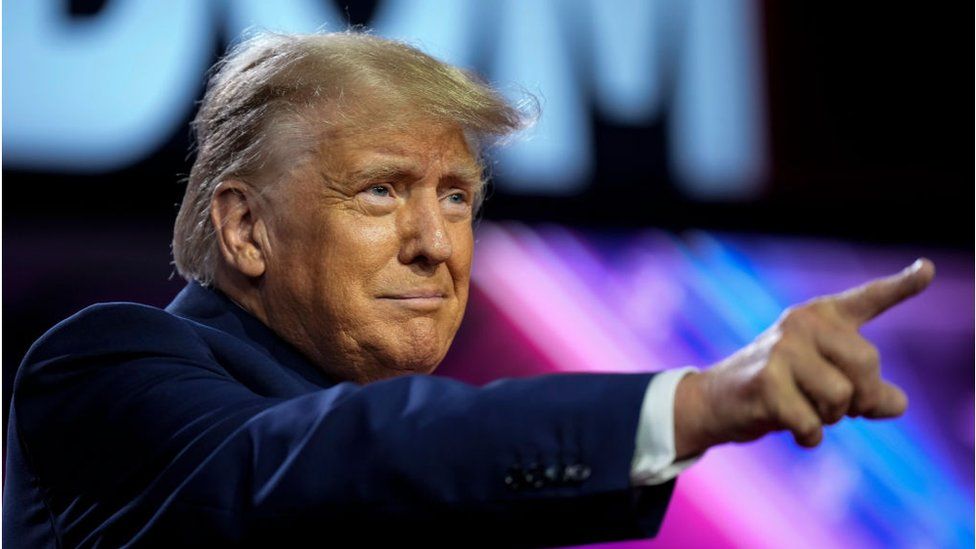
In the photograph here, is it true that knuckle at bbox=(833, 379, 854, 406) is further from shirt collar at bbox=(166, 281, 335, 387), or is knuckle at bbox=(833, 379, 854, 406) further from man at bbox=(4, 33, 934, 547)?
shirt collar at bbox=(166, 281, 335, 387)

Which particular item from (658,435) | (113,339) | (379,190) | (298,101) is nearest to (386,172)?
(379,190)

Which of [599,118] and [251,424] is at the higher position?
[251,424]

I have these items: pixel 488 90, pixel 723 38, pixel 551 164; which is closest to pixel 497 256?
pixel 551 164

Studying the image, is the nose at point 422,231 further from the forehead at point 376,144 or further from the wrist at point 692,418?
the wrist at point 692,418

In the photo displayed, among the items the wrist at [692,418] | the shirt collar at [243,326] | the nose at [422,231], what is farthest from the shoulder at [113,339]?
the wrist at [692,418]

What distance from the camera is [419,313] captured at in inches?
60.9

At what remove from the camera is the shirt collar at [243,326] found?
1.53m

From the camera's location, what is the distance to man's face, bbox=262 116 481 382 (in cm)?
151

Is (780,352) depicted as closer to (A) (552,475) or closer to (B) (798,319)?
(B) (798,319)

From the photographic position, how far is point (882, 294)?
85cm

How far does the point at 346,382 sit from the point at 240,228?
0.56 meters

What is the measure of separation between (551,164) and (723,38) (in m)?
0.56

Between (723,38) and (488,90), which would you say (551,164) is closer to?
(723,38)

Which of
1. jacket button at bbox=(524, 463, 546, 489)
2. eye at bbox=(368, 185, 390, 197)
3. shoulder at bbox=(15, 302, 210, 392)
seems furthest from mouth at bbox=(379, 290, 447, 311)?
jacket button at bbox=(524, 463, 546, 489)
